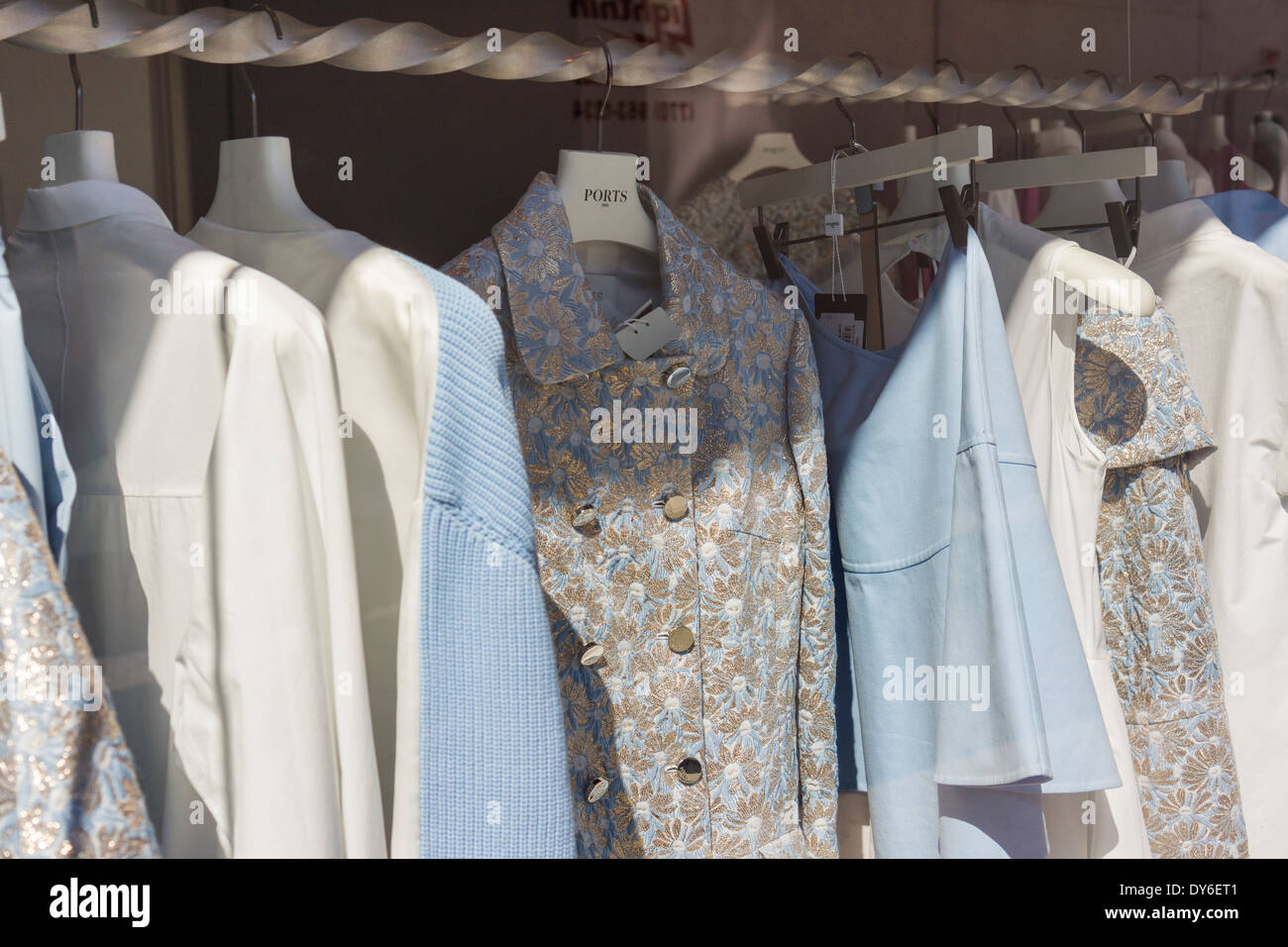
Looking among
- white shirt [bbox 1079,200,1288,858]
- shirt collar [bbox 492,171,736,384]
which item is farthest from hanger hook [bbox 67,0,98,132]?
white shirt [bbox 1079,200,1288,858]

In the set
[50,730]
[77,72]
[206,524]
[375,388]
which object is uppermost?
[77,72]

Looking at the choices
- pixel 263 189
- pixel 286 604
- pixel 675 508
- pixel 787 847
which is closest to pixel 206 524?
pixel 286 604

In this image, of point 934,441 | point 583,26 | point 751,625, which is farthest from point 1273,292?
point 583,26

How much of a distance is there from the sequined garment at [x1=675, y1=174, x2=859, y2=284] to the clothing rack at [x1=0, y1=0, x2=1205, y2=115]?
26 centimetres

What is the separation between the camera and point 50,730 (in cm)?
66

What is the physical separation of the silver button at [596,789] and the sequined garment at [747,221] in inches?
28.2

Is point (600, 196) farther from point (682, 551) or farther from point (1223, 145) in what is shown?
point (1223, 145)

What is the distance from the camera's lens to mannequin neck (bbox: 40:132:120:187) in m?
0.89

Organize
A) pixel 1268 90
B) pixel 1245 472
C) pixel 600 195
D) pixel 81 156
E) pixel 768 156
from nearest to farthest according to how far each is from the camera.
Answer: pixel 81 156 → pixel 600 195 → pixel 1245 472 → pixel 768 156 → pixel 1268 90

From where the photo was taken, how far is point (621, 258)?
122 centimetres

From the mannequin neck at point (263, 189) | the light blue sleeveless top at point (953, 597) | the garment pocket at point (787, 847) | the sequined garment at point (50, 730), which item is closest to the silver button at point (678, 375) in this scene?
the light blue sleeveless top at point (953, 597)

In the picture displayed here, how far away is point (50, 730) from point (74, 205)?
0.42 m

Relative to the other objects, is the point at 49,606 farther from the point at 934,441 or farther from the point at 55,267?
the point at 934,441

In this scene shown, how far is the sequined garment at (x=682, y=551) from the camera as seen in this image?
107cm
